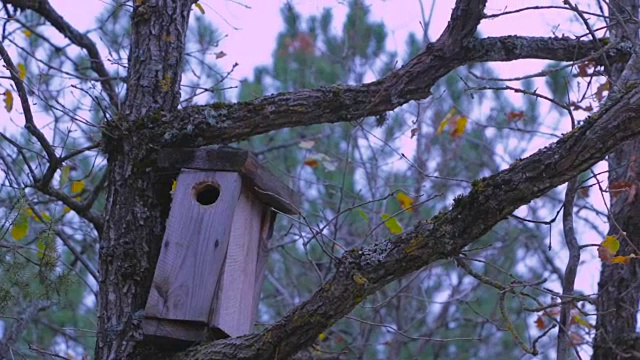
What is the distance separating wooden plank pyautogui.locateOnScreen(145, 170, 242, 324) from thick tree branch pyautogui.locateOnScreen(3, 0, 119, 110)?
3.48ft

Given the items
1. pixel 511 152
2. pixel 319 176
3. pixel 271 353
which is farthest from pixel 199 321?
pixel 511 152

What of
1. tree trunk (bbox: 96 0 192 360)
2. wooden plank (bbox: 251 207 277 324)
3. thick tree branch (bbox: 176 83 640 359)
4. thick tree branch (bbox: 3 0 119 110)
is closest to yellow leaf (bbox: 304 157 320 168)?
thick tree branch (bbox: 3 0 119 110)

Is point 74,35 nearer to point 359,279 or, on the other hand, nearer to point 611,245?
point 359,279

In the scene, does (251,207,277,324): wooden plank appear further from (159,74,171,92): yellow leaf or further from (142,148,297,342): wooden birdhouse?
(159,74,171,92): yellow leaf

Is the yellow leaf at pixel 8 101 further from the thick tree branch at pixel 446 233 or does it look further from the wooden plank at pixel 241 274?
the thick tree branch at pixel 446 233

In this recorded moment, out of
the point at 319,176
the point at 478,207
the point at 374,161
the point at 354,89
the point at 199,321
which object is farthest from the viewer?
the point at 319,176

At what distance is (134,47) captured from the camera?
129 inches

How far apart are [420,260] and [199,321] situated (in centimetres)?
73

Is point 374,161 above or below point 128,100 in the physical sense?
above

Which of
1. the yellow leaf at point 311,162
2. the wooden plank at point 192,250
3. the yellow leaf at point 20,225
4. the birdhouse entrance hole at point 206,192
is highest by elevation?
the yellow leaf at point 311,162

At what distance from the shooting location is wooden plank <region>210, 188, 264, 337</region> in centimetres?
299

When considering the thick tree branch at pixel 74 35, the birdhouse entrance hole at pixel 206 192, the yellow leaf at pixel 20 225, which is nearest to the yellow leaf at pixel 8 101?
the thick tree branch at pixel 74 35

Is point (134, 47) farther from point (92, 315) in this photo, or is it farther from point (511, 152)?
point (511, 152)

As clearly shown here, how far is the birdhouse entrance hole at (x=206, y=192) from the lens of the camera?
3.10m
